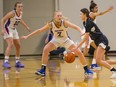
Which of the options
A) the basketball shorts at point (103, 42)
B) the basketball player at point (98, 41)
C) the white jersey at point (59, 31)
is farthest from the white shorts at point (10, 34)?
the basketball shorts at point (103, 42)

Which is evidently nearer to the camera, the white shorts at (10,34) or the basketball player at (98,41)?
the basketball player at (98,41)

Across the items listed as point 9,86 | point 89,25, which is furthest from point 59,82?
point 89,25

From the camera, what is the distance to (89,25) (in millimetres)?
7117

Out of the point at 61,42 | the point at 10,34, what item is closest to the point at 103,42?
the point at 61,42

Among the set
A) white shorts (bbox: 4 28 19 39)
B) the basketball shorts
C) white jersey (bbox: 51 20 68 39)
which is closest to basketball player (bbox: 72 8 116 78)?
the basketball shorts

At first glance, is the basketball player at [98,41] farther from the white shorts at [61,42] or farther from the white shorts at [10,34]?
the white shorts at [10,34]

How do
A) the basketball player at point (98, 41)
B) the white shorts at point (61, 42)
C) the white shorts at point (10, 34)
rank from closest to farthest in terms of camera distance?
the basketball player at point (98, 41) → the white shorts at point (61, 42) → the white shorts at point (10, 34)

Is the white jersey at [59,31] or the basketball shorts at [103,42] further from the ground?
the white jersey at [59,31]

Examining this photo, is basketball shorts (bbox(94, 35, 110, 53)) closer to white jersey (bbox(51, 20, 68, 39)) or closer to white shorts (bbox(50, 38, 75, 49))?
white shorts (bbox(50, 38, 75, 49))

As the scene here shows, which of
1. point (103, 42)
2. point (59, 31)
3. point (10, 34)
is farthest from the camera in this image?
point (10, 34)

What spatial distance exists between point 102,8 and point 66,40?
23.0 feet

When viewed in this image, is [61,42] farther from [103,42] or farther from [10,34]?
[10,34]

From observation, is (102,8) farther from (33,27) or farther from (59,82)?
(59,82)

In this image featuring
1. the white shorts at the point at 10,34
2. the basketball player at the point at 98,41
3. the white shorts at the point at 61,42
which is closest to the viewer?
the basketball player at the point at 98,41
